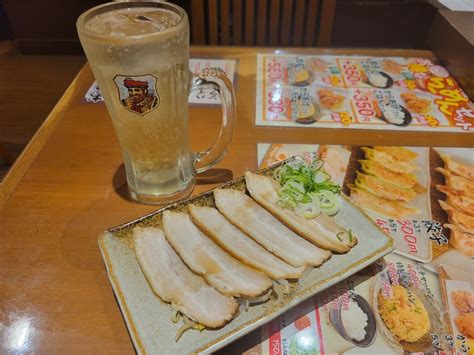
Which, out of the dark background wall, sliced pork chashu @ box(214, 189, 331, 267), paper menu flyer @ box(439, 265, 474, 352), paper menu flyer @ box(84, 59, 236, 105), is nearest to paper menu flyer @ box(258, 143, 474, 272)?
paper menu flyer @ box(439, 265, 474, 352)

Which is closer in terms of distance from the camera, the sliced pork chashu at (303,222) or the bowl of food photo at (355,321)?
the bowl of food photo at (355,321)

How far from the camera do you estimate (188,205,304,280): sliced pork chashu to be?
0.84 m

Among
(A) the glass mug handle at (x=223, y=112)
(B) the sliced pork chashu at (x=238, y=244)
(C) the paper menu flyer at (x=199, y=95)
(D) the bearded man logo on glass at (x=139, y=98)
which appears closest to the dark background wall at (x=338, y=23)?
(C) the paper menu flyer at (x=199, y=95)

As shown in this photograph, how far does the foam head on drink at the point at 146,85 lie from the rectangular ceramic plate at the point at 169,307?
150mm

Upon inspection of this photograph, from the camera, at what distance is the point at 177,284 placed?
82 centimetres

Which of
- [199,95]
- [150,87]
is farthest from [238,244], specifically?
[199,95]

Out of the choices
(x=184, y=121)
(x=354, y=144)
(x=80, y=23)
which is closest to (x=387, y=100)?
(x=354, y=144)

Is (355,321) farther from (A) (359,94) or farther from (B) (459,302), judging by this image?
(A) (359,94)

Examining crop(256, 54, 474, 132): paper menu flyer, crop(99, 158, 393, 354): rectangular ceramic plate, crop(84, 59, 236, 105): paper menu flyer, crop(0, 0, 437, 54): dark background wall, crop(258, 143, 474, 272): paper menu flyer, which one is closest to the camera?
crop(99, 158, 393, 354): rectangular ceramic plate

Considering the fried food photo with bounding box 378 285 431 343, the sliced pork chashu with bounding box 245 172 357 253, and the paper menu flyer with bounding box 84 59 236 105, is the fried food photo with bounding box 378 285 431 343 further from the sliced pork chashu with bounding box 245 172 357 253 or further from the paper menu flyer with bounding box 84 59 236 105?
the paper menu flyer with bounding box 84 59 236 105

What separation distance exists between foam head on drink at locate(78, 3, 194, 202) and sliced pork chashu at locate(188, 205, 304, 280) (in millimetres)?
176

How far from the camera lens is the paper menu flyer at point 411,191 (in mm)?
995

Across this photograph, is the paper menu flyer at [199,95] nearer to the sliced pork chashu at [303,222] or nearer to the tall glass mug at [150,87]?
the tall glass mug at [150,87]

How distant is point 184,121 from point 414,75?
47.5 inches
